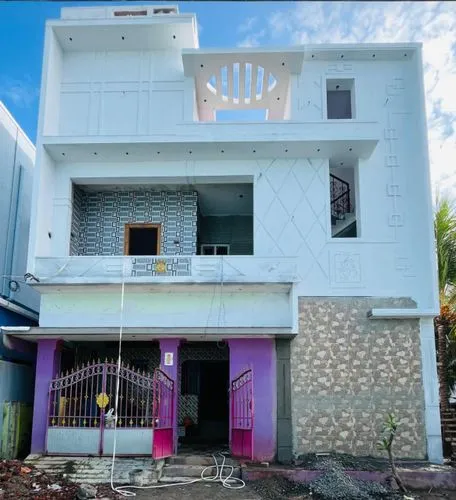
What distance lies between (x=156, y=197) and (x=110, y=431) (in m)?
6.08

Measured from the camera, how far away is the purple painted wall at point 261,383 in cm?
1248

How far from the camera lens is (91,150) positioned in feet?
46.2

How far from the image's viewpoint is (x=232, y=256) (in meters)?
13.5

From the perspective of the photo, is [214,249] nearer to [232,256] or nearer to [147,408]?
[232,256]

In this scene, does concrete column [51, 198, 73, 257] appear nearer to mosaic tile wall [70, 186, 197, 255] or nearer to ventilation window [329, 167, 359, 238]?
mosaic tile wall [70, 186, 197, 255]

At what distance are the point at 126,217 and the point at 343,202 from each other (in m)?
5.77

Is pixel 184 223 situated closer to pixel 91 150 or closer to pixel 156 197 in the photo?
pixel 156 197

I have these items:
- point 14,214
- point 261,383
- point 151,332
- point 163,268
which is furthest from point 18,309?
point 261,383

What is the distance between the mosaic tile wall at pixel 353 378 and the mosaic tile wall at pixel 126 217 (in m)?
3.71

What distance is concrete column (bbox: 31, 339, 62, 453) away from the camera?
12516 millimetres

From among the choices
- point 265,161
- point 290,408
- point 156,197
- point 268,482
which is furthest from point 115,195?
point 268,482

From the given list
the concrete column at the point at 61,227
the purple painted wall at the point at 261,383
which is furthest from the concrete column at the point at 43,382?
the purple painted wall at the point at 261,383

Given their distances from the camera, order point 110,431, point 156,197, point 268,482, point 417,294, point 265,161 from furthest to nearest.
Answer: point 156,197 → point 265,161 → point 417,294 → point 110,431 → point 268,482

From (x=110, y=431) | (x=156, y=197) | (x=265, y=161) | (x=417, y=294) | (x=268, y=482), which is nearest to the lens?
(x=268, y=482)
